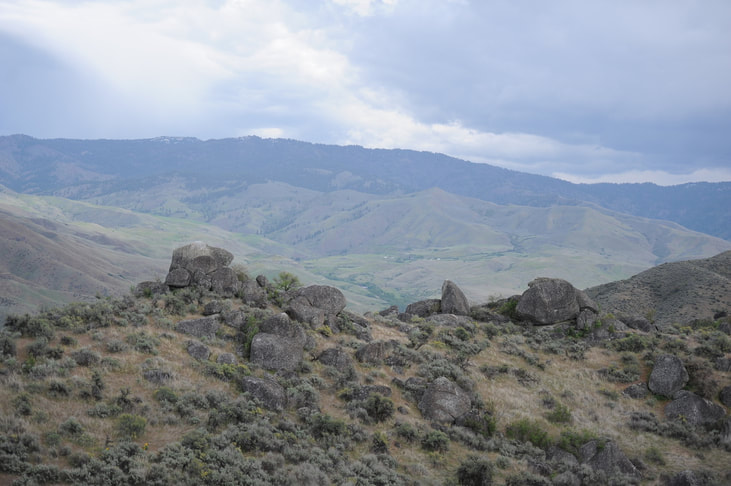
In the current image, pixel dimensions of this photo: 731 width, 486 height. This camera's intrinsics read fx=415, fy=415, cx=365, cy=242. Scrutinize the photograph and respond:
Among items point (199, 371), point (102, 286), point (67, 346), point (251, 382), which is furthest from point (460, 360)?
point (102, 286)

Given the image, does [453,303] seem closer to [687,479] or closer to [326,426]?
[687,479]

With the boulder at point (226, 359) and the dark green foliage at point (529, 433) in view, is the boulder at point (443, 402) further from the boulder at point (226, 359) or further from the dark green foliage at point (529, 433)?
the boulder at point (226, 359)

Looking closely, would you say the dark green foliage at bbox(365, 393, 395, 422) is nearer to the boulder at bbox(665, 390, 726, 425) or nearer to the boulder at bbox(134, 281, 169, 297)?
the boulder at bbox(665, 390, 726, 425)

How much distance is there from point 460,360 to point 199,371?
15190 millimetres

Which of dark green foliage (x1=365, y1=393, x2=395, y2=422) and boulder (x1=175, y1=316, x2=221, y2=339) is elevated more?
boulder (x1=175, y1=316, x2=221, y2=339)

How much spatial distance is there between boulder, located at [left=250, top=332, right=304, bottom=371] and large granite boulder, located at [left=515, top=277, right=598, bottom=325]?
21590 millimetres

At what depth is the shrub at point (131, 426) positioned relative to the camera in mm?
13633

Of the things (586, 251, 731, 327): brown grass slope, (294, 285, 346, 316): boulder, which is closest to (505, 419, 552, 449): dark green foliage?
(294, 285, 346, 316): boulder

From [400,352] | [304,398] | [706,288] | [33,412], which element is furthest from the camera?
[706,288]

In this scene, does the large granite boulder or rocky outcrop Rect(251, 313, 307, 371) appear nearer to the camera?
rocky outcrop Rect(251, 313, 307, 371)

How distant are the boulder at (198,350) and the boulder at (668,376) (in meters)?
24.5

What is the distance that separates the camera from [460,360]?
25781 millimetres

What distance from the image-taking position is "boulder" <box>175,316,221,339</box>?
22422mm

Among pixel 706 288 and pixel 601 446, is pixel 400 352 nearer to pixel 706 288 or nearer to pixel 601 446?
pixel 601 446
